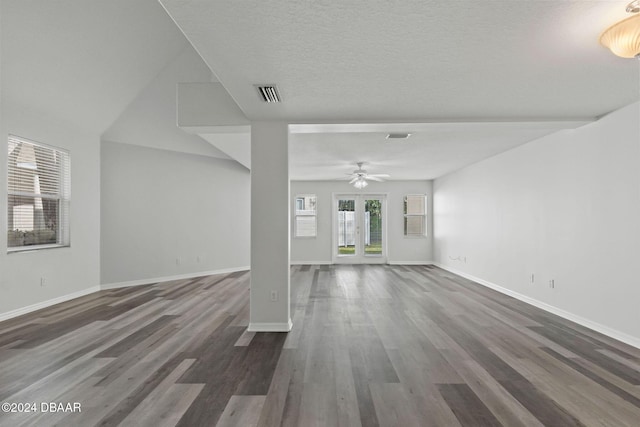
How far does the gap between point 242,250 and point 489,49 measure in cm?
694

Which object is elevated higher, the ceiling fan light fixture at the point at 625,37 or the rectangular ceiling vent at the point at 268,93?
the rectangular ceiling vent at the point at 268,93

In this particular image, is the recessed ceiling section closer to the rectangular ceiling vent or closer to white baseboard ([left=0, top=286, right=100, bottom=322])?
the rectangular ceiling vent

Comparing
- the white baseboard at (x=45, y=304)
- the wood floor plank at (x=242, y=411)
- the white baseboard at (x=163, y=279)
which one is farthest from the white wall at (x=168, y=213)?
the wood floor plank at (x=242, y=411)

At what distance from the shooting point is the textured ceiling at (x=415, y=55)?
6.19 ft

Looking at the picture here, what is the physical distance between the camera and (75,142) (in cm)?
526

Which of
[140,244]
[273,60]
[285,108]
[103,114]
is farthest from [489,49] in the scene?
[140,244]

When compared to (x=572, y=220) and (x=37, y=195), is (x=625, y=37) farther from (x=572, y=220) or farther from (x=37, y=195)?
(x=37, y=195)

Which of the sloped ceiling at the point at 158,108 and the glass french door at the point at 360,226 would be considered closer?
the sloped ceiling at the point at 158,108

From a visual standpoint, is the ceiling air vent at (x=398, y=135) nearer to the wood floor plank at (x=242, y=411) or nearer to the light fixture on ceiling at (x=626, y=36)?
the light fixture on ceiling at (x=626, y=36)

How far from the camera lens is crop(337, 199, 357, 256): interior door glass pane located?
9.62 m

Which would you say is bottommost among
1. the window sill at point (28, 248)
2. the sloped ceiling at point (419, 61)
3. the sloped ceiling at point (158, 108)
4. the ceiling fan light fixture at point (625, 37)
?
the window sill at point (28, 248)

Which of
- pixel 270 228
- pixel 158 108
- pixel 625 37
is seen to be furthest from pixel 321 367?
pixel 158 108

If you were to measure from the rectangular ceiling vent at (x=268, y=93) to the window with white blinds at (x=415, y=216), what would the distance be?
22.9 feet

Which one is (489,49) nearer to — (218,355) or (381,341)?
(381,341)
